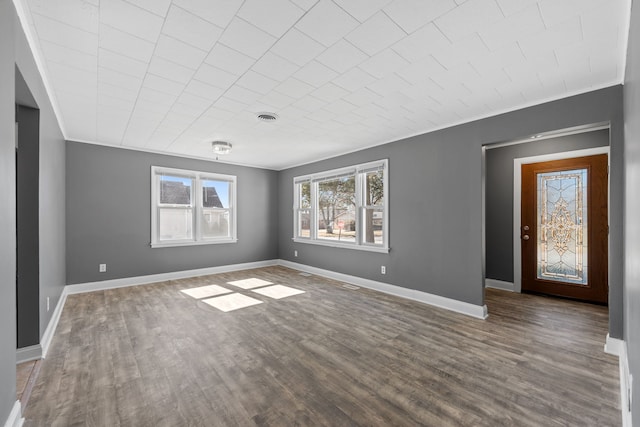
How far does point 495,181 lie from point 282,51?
452 cm

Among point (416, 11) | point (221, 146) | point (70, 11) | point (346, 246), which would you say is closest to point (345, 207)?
point (346, 246)

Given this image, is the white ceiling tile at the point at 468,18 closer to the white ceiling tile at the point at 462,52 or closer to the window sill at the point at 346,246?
the white ceiling tile at the point at 462,52

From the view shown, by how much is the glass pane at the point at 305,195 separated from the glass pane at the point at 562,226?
4285 millimetres

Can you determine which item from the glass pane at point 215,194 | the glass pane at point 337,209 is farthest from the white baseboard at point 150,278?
the glass pane at point 337,209

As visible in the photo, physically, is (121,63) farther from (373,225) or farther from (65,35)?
(373,225)

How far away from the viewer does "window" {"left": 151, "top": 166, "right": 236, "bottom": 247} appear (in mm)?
5543

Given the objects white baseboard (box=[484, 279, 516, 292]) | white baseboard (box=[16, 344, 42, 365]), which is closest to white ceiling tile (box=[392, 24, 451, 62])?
white baseboard (box=[16, 344, 42, 365])

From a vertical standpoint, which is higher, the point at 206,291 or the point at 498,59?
the point at 498,59

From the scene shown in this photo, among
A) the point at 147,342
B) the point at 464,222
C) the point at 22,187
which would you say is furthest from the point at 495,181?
the point at 22,187

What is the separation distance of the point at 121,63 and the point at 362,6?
1.98 meters

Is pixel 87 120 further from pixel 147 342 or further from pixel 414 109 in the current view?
pixel 414 109

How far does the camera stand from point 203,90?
2812 mm

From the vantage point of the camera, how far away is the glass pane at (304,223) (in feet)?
21.6

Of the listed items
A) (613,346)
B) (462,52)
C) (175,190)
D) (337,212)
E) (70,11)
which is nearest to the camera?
(70,11)
